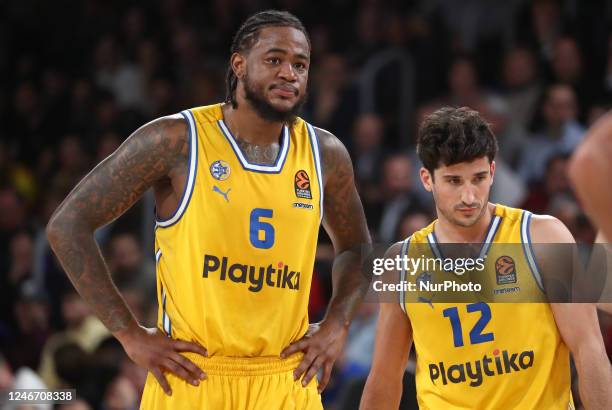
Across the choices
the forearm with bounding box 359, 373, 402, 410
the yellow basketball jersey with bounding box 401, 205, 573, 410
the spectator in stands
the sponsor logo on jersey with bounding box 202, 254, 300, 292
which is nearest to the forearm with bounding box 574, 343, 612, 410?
the yellow basketball jersey with bounding box 401, 205, 573, 410

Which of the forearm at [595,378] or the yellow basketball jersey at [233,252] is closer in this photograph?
the forearm at [595,378]

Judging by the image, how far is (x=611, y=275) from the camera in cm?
419

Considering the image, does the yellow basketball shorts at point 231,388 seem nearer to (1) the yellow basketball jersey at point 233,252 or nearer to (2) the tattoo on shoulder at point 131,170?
(1) the yellow basketball jersey at point 233,252

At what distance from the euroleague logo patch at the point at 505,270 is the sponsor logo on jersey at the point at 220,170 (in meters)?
1.12

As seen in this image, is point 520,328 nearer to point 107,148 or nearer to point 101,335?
point 101,335

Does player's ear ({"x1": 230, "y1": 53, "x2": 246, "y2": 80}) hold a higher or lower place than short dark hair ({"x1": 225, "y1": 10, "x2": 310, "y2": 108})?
lower

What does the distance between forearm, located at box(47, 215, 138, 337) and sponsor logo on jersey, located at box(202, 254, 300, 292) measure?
391 mm

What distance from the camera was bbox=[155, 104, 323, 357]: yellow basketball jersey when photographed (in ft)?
13.9

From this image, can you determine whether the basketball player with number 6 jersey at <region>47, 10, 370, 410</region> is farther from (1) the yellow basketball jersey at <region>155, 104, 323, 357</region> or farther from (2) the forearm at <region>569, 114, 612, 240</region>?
(2) the forearm at <region>569, 114, 612, 240</region>

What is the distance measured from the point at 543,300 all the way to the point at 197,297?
1.34 meters

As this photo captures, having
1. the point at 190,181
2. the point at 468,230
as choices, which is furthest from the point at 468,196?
the point at 190,181

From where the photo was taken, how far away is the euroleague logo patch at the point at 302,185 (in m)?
4.41

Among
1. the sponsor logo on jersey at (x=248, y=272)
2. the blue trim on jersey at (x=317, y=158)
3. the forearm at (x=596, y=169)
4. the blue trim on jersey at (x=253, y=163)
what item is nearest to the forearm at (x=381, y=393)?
Answer: the sponsor logo on jersey at (x=248, y=272)

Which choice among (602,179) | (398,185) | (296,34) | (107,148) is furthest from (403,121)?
(602,179)
